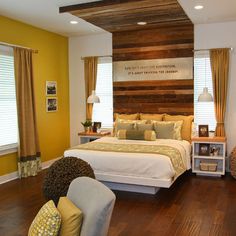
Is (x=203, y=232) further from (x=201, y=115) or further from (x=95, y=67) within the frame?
(x=95, y=67)

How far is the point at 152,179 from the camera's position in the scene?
434 cm

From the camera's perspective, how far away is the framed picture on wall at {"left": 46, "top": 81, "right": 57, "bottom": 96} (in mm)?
6387

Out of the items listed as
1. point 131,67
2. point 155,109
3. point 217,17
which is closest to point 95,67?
point 131,67

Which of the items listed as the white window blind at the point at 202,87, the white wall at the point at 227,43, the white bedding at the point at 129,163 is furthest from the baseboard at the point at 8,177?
the white wall at the point at 227,43

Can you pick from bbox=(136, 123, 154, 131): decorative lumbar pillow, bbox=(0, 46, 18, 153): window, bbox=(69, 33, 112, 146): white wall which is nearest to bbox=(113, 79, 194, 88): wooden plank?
bbox=(69, 33, 112, 146): white wall

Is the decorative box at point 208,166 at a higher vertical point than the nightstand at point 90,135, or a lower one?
lower

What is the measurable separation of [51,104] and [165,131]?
97.7 inches

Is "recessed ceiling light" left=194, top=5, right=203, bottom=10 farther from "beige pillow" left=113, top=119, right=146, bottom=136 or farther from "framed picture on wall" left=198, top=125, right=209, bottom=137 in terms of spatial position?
"beige pillow" left=113, top=119, right=146, bottom=136

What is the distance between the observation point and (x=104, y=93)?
22.1 feet

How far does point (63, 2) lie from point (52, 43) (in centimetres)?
204

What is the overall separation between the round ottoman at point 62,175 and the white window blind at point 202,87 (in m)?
3.19

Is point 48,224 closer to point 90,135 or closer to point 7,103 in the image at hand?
point 7,103

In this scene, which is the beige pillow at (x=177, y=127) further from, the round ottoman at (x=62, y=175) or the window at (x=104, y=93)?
the round ottoman at (x=62, y=175)

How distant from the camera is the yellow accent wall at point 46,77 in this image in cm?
546
